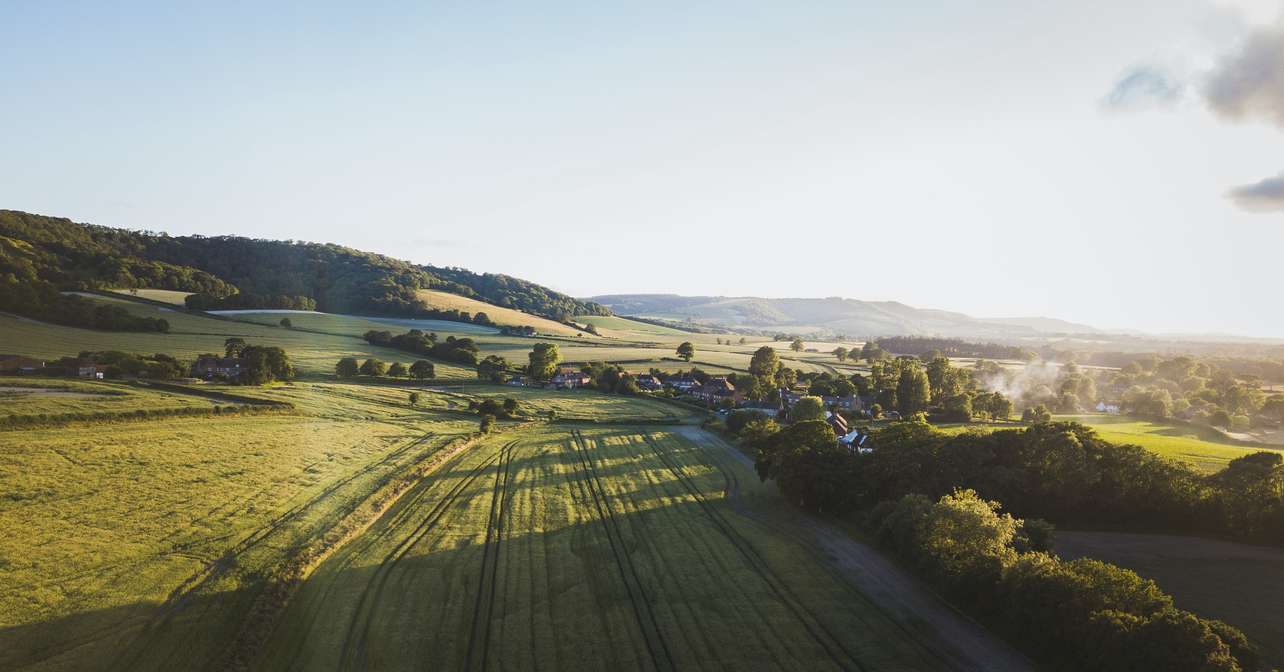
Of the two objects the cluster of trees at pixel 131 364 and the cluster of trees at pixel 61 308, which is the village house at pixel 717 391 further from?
the cluster of trees at pixel 61 308

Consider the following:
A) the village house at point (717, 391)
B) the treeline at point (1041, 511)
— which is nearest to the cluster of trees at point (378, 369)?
the village house at point (717, 391)

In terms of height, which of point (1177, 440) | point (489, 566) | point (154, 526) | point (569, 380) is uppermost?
point (569, 380)

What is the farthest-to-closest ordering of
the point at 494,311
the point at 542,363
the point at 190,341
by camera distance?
1. the point at 494,311
2. the point at 542,363
3. the point at 190,341

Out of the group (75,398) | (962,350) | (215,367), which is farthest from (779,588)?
(962,350)

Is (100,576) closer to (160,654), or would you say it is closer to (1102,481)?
(160,654)

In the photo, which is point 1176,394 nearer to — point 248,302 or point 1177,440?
point 1177,440
